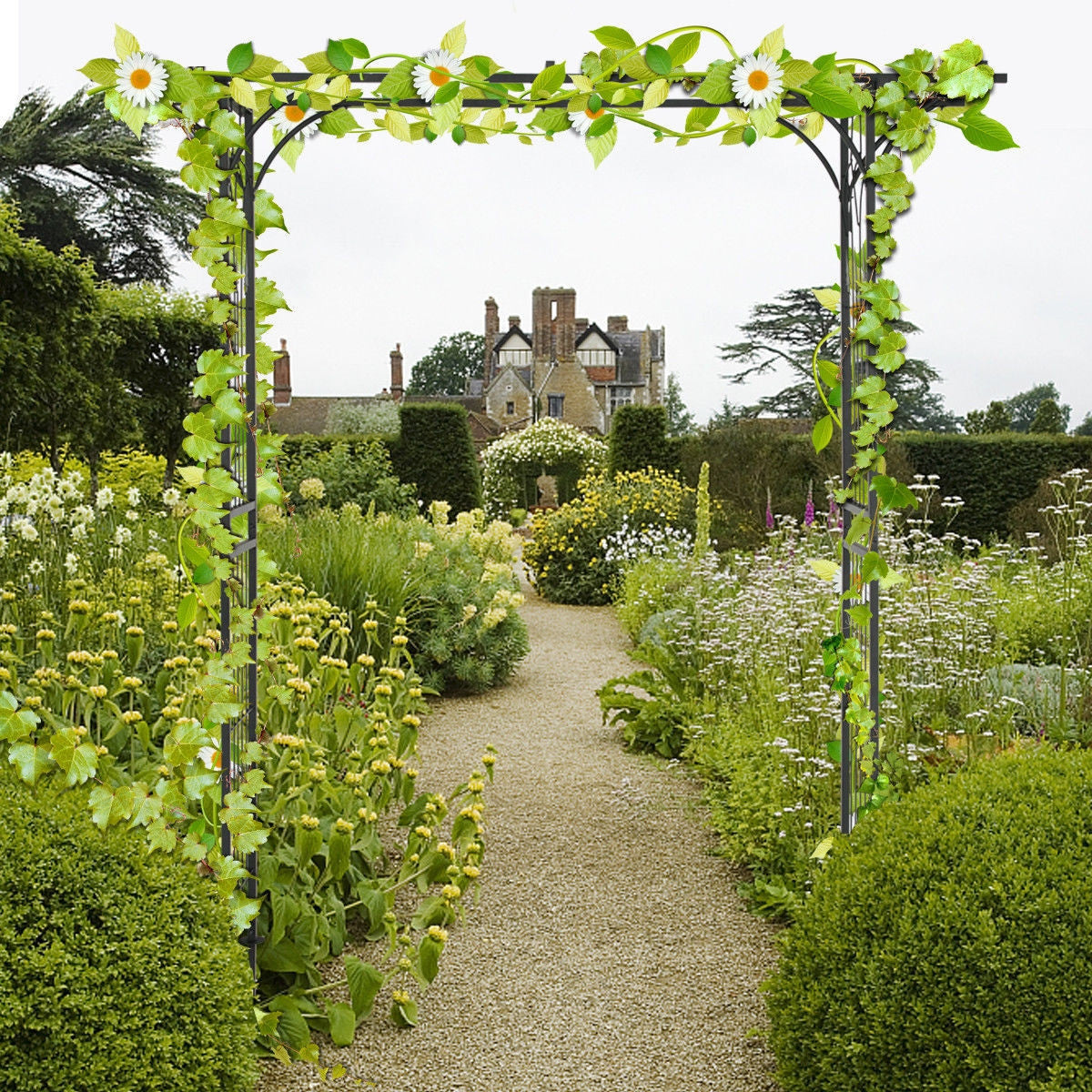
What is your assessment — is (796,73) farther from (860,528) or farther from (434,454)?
(434,454)

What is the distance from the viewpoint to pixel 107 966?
6.02ft

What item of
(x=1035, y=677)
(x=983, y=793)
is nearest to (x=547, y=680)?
(x=1035, y=677)

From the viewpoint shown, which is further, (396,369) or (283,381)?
(396,369)

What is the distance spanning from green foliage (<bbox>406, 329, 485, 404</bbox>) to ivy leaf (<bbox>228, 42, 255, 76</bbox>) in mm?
42860

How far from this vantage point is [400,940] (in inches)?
99.9

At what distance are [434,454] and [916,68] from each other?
40.3 feet

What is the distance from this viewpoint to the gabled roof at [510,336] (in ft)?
127

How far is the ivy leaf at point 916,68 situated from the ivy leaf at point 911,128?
4 cm

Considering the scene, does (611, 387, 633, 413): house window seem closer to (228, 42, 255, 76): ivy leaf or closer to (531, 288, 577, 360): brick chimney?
(531, 288, 577, 360): brick chimney

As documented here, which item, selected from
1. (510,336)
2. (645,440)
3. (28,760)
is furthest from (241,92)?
(510,336)

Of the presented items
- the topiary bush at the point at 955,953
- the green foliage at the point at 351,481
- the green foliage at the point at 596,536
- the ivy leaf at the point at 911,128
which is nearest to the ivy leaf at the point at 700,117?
the ivy leaf at the point at 911,128

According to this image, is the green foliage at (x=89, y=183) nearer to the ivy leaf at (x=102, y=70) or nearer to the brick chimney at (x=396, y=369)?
the brick chimney at (x=396, y=369)

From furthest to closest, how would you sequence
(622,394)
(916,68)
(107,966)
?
(622,394)
(916,68)
(107,966)

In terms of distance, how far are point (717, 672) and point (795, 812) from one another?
1817mm
